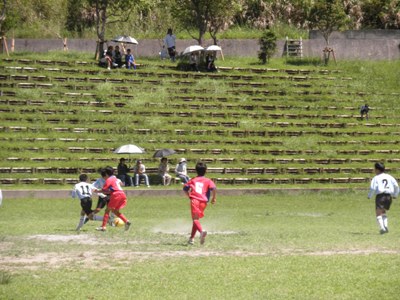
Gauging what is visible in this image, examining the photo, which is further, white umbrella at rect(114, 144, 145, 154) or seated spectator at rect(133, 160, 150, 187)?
white umbrella at rect(114, 144, 145, 154)

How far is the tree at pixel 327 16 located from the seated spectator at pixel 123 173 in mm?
24381

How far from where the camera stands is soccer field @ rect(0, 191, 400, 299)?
12758 mm

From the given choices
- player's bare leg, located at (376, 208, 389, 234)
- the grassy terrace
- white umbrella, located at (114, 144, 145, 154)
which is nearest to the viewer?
player's bare leg, located at (376, 208, 389, 234)

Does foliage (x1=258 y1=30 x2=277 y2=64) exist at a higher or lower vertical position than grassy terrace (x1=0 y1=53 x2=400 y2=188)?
higher

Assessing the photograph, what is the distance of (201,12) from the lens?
179 ft

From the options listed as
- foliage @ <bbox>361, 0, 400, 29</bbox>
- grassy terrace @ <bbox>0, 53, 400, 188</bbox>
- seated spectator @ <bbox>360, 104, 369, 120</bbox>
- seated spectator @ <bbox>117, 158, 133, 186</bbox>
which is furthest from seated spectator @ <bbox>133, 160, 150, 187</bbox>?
foliage @ <bbox>361, 0, 400, 29</bbox>

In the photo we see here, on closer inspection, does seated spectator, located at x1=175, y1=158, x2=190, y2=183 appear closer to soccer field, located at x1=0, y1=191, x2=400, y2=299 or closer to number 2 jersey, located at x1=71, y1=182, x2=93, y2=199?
soccer field, located at x1=0, y1=191, x2=400, y2=299

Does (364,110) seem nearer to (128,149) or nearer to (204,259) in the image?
(128,149)

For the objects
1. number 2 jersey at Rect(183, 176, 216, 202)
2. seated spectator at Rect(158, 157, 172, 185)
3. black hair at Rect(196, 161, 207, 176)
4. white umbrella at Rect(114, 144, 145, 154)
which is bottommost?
seated spectator at Rect(158, 157, 172, 185)

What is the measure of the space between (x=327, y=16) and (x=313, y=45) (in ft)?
8.78

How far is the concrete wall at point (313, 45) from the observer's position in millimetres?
55344

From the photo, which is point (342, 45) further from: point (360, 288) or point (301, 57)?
point (360, 288)

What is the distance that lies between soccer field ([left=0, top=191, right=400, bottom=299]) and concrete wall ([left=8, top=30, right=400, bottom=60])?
101 ft

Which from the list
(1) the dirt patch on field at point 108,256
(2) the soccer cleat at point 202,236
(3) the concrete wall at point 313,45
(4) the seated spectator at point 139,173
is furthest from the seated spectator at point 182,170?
(3) the concrete wall at point 313,45
